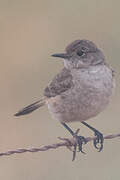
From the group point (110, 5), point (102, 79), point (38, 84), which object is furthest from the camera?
point (110, 5)

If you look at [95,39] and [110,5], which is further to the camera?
[110,5]

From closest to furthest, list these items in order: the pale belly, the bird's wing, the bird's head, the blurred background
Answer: the pale belly, the bird's wing, the bird's head, the blurred background

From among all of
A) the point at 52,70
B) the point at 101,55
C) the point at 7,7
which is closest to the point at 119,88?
the point at 52,70

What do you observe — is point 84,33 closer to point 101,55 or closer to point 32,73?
point 32,73

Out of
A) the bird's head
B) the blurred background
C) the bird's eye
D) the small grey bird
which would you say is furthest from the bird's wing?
the blurred background

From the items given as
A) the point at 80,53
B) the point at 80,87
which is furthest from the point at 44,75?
the point at 80,87

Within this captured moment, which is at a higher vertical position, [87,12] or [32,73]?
[87,12]

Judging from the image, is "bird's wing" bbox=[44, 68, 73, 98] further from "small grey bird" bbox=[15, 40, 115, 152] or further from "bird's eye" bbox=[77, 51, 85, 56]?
"bird's eye" bbox=[77, 51, 85, 56]

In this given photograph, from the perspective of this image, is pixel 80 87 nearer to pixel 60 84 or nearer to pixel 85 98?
pixel 85 98
